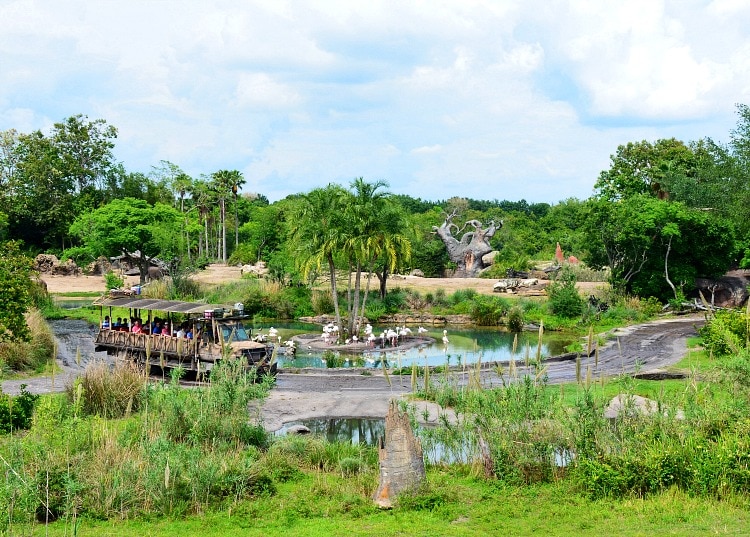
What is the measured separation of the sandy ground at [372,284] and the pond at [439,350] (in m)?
9.32

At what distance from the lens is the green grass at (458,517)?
1096cm

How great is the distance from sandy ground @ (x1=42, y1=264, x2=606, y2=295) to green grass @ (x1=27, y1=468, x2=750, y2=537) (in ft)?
116

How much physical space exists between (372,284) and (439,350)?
2039 cm

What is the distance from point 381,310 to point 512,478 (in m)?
31.5

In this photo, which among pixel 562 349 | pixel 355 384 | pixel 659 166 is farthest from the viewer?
pixel 659 166

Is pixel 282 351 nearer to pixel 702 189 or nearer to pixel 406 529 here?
pixel 406 529

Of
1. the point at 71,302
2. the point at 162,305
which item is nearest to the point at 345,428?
the point at 162,305

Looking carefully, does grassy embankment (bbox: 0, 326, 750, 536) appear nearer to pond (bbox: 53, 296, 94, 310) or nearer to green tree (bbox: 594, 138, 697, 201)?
pond (bbox: 53, 296, 94, 310)

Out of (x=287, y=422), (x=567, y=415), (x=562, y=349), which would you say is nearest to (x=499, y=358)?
→ (x=562, y=349)

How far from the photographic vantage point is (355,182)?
3522 centimetres

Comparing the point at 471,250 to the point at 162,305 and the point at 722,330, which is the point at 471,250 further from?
the point at 162,305

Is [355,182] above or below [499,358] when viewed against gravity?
above

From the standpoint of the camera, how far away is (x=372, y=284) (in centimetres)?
5347

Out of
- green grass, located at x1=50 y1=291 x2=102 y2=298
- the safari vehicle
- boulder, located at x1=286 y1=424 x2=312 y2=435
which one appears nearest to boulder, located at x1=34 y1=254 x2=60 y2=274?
green grass, located at x1=50 y1=291 x2=102 y2=298
